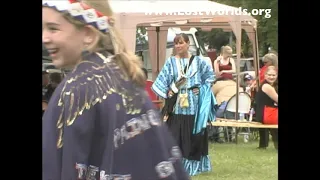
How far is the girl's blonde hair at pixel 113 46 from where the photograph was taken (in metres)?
2.15

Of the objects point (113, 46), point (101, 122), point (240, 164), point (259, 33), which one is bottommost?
point (240, 164)

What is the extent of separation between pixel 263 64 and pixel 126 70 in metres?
1.15

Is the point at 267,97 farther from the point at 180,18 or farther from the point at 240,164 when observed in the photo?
the point at 180,18

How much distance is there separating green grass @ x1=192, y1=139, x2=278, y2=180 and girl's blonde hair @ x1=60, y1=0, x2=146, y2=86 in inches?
41.1

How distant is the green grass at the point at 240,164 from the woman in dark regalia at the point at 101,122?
1.09m

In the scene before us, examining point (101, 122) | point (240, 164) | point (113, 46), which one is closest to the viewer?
point (101, 122)

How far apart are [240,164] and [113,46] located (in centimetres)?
141

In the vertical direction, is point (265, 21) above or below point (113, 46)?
above

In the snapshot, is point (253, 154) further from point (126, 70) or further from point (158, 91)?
point (126, 70)

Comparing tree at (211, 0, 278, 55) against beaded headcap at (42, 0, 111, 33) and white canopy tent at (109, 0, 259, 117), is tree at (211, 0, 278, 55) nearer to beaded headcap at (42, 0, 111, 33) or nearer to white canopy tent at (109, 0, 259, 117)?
white canopy tent at (109, 0, 259, 117)

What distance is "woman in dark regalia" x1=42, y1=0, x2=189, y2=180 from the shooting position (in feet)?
6.68

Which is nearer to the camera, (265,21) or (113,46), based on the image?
(113,46)

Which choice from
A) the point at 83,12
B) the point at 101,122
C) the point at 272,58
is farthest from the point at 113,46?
the point at 272,58

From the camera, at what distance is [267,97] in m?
3.03
